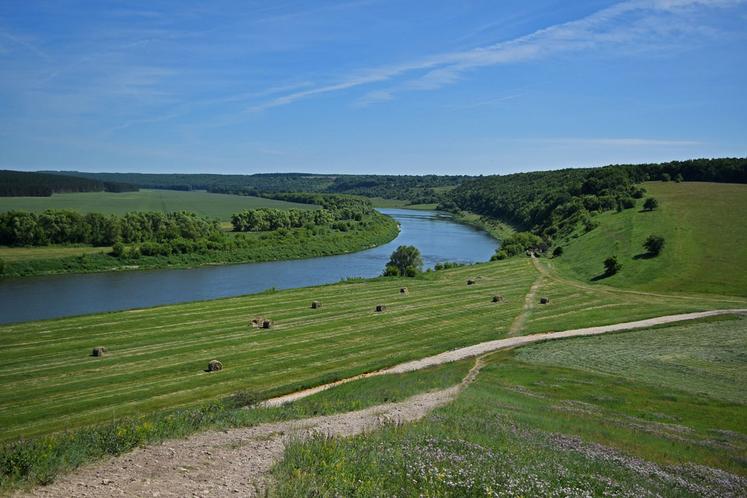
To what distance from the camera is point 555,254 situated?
83.9 m

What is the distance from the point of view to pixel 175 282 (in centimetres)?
7256

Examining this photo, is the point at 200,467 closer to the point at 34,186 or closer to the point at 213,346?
the point at 213,346

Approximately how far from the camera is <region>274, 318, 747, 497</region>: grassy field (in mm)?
12594

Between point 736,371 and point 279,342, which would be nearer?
point 736,371

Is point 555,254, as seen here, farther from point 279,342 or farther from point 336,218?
point 336,218

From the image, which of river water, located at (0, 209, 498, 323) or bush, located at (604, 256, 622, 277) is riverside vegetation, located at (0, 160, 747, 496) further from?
river water, located at (0, 209, 498, 323)

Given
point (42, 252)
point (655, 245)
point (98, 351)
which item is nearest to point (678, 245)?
point (655, 245)

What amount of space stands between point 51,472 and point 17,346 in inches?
1104

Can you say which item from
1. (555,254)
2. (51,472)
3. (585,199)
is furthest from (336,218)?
(51,472)

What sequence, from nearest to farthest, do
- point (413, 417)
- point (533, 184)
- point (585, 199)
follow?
point (413, 417)
point (585, 199)
point (533, 184)

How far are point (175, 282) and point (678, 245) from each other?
207ft

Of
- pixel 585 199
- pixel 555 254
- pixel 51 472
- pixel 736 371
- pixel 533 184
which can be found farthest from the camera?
pixel 533 184

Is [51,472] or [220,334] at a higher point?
[51,472]

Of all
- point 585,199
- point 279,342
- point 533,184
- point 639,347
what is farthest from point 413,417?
point 533,184
